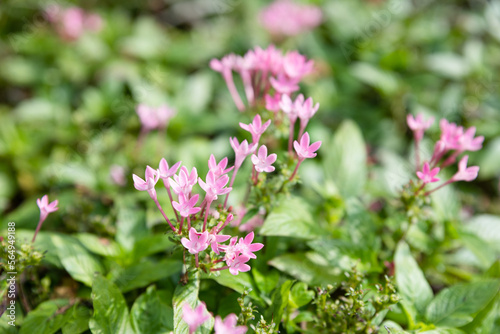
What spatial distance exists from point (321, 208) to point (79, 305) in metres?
1.21

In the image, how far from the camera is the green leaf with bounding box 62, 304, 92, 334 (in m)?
1.57

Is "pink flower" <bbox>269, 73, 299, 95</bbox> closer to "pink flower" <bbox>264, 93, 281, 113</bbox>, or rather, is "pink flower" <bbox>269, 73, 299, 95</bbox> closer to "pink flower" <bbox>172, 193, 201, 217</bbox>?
"pink flower" <bbox>264, 93, 281, 113</bbox>

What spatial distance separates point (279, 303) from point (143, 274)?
1.98 feet

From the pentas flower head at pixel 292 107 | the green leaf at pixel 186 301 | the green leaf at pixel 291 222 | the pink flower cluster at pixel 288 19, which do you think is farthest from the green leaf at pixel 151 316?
the pink flower cluster at pixel 288 19

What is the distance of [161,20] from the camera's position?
14.7ft

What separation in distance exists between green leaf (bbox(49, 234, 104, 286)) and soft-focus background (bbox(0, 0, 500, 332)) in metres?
0.19

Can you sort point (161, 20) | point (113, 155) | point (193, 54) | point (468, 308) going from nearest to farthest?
point (468, 308), point (113, 155), point (193, 54), point (161, 20)

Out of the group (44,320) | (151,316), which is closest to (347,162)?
(151,316)

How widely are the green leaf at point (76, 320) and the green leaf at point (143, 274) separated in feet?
0.53

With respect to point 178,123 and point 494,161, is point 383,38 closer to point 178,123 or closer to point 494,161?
point 494,161

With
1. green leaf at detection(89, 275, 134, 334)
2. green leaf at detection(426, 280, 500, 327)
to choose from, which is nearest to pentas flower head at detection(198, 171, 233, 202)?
green leaf at detection(89, 275, 134, 334)

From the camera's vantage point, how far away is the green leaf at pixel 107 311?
1.53m

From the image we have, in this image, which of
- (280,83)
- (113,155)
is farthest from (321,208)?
(113,155)

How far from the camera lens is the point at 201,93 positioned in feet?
10.7
